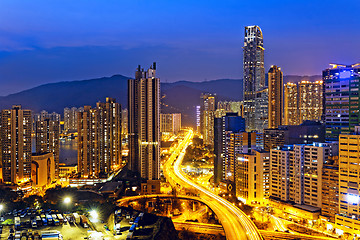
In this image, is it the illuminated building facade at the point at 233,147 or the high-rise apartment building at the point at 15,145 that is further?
the high-rise apartment building at the point at 15,145

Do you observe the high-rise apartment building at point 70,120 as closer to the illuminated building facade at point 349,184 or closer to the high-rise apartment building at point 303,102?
the high-rise apartment building at point 303,102

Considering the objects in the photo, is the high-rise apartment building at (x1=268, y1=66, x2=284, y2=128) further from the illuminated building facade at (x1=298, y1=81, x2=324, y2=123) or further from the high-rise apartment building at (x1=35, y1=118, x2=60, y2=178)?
the high-rise apartment building at (x1=35, y1=118, x2=60, y2=178)

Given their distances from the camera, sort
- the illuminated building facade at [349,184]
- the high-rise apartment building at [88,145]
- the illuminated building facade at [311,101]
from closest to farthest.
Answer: the illuminated building facade at [349,184], the high-rise apartment building at [88,145], the illuminated building facade at [311,101]

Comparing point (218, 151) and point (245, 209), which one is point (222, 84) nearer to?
point (218, 151)

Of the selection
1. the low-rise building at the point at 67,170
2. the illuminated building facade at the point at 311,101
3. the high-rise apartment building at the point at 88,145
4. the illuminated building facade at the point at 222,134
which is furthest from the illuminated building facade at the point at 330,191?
the illuminated building facade at the point at 311,101

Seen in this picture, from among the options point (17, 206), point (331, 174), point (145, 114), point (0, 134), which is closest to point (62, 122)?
point (0, 134)

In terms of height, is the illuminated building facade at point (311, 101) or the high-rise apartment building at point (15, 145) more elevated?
the illuminated building facade at point (311, 101)

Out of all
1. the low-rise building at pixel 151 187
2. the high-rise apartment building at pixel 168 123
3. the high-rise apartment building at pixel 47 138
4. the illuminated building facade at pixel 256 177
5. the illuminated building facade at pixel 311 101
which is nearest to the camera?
the illuminated building facade at pixel 256 177
